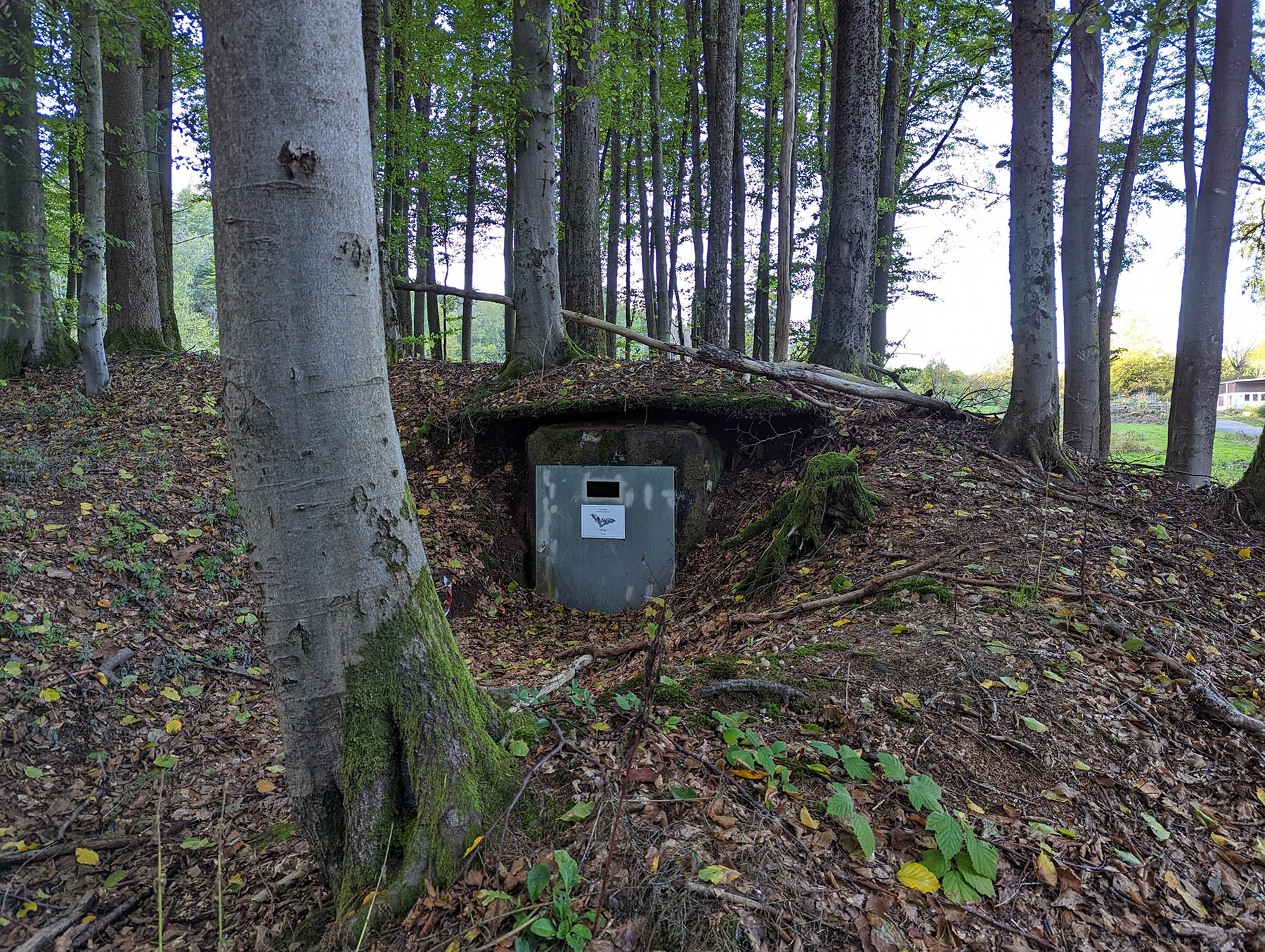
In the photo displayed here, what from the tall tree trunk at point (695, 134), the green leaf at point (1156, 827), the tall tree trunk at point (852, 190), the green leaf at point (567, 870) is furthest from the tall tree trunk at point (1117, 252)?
the green leaf at point (567, 870)

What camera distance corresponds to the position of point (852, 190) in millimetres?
6977

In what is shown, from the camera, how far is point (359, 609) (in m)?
1.95

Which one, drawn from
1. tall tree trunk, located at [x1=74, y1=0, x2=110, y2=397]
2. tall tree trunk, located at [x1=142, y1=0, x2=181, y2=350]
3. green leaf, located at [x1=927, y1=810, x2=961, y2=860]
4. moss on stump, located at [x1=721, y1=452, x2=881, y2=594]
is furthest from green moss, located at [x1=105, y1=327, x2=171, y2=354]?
green leaf, located at [x1=927, y1=810, x2=961, y2=860]

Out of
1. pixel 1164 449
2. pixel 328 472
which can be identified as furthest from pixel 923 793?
pixel 1164 449

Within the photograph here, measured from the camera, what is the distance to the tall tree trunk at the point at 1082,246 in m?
7.16

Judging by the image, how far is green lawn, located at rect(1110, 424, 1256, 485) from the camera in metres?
13.6

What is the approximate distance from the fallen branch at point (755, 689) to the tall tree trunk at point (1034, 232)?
366cm

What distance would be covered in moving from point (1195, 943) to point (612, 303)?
1641 cm

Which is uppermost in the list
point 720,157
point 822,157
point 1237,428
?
point 822,157

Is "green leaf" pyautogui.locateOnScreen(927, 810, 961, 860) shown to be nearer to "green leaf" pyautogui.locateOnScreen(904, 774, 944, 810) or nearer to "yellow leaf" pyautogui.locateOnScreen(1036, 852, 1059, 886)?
"green leaf" pyautogui.locateOnScreen(904, 774, 944, 810)

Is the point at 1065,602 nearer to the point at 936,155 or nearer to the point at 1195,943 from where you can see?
the point at 1195,943

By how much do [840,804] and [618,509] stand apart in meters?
4.24

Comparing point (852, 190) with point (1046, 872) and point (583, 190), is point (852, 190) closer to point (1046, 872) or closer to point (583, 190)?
point (583, 190)

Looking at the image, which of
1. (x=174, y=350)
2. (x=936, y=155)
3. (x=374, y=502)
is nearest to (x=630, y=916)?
(x=374, y=502)
